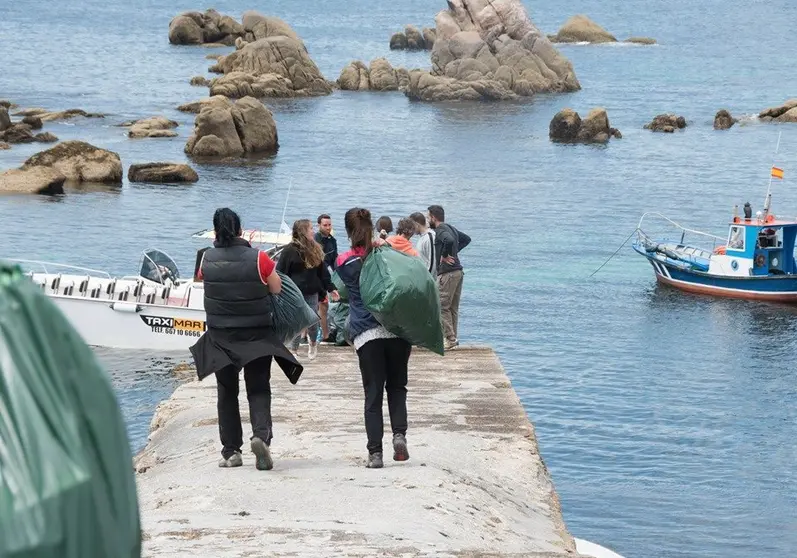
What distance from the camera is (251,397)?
10008 mm

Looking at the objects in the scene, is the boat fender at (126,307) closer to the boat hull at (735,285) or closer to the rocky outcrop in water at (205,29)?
the boat hull at (735,285)

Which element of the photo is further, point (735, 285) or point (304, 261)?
point (735, 285)

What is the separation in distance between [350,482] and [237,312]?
1.37m

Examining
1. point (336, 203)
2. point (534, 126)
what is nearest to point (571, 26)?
point (534, 126)

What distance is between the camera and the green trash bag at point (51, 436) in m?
2.96

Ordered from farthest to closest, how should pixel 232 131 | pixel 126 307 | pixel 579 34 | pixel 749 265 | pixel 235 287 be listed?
pixel 579 34
pixel 232 131
pixel 749 265
pixel 126 307
pixel 235 287

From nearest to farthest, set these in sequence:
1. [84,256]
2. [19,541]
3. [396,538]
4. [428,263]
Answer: [19,541], [396,538], [428,263], [84,256]

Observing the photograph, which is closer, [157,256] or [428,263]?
[428,263]

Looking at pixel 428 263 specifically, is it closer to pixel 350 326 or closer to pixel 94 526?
pixel 350 326

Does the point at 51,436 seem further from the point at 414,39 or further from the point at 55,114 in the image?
the point at 414,39

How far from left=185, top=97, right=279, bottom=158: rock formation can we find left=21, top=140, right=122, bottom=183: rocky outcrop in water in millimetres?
6687

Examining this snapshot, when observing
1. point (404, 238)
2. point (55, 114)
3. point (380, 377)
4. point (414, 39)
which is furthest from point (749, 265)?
point (414, 39)

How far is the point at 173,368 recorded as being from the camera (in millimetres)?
28250

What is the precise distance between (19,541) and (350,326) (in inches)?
283
